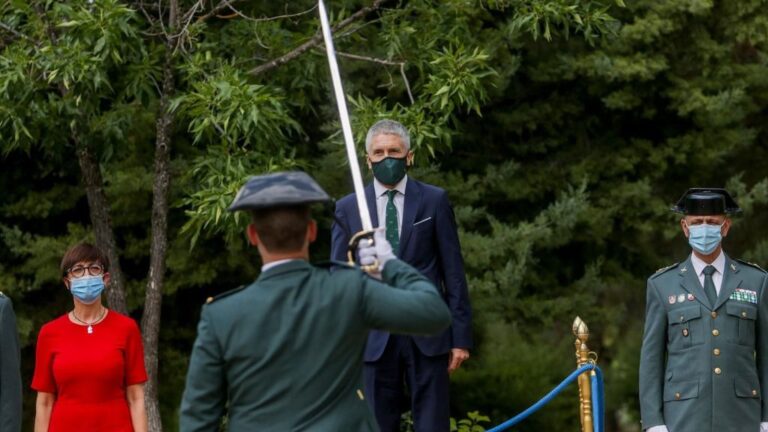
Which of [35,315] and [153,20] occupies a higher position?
[153,20]

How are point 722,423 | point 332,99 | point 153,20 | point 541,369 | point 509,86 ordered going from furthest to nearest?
point 541,369 → point 509,86 → point 332,99 → point 153,20 → point 722,423

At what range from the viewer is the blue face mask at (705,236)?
6951 mm

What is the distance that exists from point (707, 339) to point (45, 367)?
2858mm

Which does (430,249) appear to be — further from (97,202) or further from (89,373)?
(97,202)

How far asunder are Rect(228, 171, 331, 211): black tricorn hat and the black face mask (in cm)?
265

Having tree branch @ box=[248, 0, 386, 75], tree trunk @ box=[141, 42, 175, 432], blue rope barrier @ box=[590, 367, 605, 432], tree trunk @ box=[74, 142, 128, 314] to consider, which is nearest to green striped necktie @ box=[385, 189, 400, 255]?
blue rope barrier @ box=[590, 367, 605, 432]

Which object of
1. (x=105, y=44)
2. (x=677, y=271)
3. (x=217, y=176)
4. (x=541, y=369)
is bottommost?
(x=541, y=369)

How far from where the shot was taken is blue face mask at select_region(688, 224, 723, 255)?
22.8 ft

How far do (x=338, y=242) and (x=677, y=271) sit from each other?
1.51 m

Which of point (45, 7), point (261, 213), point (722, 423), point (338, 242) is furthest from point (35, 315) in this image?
point (261, 213)

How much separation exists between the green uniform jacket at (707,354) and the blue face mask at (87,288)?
2.40 metres

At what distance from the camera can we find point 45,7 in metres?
10.1

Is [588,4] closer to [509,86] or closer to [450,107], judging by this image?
[450,107]

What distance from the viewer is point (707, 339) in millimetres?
6996
